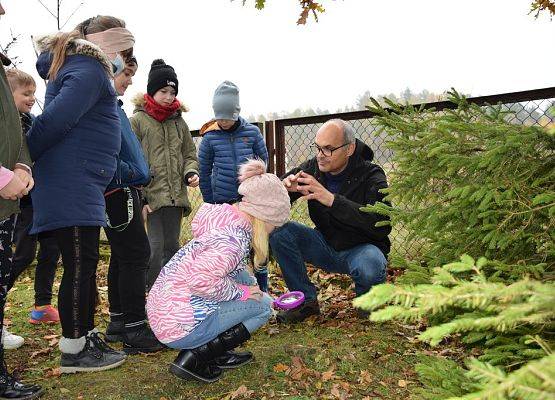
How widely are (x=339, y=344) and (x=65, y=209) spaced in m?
1.87

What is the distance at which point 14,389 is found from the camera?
2838 millimetres

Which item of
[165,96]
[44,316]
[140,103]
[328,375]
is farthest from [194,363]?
[140,103]

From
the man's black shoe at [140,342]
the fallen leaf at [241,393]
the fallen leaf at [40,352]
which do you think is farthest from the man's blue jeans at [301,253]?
the fallen leaf at [40,352]

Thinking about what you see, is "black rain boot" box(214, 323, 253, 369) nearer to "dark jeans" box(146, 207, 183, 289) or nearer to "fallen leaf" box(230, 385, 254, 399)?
"fallen leaf" box(230, 385, 254, 399)

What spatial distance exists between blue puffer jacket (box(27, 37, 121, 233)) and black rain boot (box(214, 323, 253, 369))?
95cm

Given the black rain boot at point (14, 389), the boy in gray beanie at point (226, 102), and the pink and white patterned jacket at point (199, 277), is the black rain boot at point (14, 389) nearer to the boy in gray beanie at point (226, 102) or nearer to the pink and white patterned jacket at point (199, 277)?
the pink and white patterned jacket at point (199, 277)

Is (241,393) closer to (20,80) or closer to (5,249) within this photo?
(5,249)

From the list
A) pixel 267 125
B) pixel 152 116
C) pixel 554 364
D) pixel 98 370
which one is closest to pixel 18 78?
pixel 152 116

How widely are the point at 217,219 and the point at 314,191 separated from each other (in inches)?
47.1

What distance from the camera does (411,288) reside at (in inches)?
42.9

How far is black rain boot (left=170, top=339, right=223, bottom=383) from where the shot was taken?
2.96m

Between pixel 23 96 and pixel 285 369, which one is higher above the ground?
pixel 23 96

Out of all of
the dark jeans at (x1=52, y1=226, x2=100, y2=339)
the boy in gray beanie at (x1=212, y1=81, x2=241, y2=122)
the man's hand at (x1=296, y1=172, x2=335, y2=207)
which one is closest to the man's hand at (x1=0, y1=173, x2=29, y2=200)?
the dark jeans at (x1=52, y1=226, x2=100, y2=339)

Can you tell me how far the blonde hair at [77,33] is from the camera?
290 centimetres
